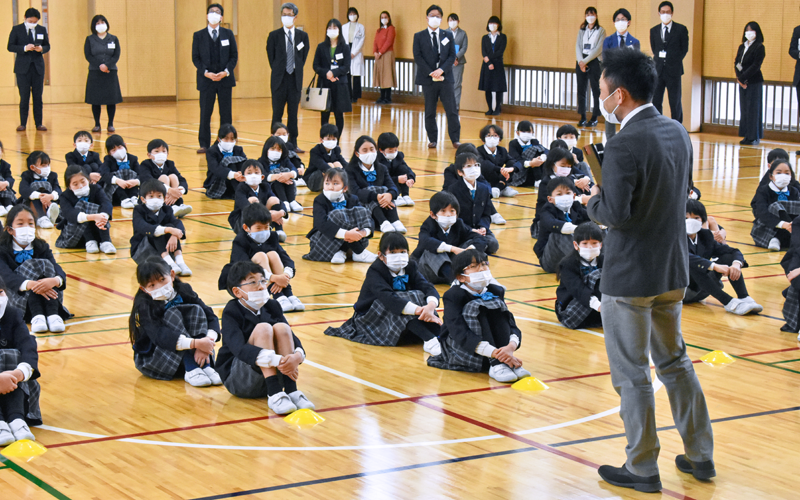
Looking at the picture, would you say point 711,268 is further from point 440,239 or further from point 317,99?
point 317,99

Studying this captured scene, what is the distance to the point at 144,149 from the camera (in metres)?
15.9

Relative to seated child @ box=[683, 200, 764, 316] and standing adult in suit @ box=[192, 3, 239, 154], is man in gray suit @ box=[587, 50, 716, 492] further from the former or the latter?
standing adult in suit @ box=[192, 3, 239, 154]

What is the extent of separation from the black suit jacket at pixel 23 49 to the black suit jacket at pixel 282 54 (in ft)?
14.8

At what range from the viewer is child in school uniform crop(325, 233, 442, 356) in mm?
6656

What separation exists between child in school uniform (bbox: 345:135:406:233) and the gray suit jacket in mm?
6119

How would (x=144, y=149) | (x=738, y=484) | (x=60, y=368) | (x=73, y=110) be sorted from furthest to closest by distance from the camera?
(x=73, y=110)
(x=144, y=149)
(x=60, y=368)
(x=738, y=484)

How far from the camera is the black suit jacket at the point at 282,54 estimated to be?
1612 cm

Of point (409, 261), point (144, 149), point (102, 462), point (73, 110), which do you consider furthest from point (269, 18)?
point (102, 462)

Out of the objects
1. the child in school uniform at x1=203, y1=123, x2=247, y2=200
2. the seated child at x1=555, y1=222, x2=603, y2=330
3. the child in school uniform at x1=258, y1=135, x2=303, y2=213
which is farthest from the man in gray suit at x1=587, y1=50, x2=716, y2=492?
the child in school uniform at x1=203, y1=123, x2=247, y2=200

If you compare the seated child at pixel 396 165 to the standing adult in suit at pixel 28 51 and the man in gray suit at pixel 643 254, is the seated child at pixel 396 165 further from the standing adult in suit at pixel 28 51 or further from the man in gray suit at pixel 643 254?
the standing adult in suit at pixel 28 51

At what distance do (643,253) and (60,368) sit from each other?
372cm

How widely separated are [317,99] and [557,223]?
8.51 meters

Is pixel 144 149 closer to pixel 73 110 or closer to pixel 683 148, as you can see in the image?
pixel 73 110

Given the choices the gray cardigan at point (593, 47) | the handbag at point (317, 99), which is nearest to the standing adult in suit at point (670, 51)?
the gray cardigan at point (593, 47)
